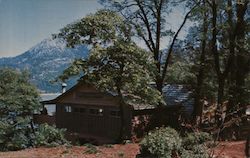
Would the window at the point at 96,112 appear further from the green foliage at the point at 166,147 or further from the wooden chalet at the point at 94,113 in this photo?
the green foliage at the point at 166,147

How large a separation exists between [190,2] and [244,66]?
435cm

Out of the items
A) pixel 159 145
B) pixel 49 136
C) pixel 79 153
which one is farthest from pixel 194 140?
pixel 49 136

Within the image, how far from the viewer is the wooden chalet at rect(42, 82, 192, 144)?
19.6 m

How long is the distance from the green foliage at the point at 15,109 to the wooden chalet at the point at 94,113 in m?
2.97

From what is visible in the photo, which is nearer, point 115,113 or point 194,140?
point 194,140

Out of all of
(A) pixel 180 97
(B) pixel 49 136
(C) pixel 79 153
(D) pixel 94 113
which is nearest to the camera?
(C) pixel 79 153

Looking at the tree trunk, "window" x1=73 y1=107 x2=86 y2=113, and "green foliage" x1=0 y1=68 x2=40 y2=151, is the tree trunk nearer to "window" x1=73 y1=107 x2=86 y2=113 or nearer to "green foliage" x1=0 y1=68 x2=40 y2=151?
"window" x1=73 y1=107 x2=86 y2=113

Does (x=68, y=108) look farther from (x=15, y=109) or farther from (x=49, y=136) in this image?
(x=49, y=136)

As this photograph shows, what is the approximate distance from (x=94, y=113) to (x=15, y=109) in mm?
6687

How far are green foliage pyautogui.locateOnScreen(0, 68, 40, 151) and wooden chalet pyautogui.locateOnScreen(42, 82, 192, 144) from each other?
9.75 feet

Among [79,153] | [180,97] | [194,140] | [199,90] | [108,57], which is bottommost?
[79,153]

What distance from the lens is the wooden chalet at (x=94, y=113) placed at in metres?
19.6

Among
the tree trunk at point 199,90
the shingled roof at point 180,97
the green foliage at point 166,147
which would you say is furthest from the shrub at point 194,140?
the shingled roof at point 180,97

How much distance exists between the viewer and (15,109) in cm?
1540
